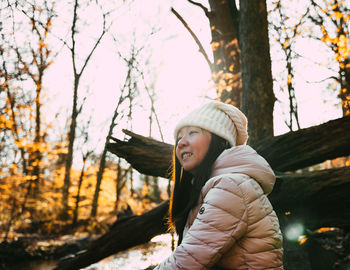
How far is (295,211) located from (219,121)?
2370 millimetres

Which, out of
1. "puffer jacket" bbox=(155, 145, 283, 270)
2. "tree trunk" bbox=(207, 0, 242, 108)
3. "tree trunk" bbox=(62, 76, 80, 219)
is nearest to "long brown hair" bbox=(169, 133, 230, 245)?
"puffer jacket" bbox=(155, 145, 283, 270)

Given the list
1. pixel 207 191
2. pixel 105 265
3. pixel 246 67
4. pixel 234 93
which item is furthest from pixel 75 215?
pixel 207 191

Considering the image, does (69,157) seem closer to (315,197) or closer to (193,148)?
Answer: (315,197)

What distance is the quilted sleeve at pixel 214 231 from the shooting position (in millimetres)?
1391

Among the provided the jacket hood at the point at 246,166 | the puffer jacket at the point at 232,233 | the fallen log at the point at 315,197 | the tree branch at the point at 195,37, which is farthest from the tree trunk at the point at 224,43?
the puffer jacket at the point at 232,233

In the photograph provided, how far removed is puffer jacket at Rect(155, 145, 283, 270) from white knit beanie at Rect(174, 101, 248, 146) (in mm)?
479

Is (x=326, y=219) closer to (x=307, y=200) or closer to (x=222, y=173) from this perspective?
(x=307, y=200)

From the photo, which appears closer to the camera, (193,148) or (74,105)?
(193,148)

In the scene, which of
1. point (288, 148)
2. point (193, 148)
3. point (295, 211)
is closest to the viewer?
point (193, 148)

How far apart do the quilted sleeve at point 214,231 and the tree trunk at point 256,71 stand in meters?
2.87

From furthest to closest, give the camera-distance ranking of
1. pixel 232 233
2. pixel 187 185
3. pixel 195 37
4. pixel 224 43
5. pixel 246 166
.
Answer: pixel 195 37
pixel 224 43
pixel 187 185
pixel 246 166
pixel 232 233

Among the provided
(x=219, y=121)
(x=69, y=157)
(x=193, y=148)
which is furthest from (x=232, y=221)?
(x=69, y=157)

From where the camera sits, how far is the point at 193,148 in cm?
194

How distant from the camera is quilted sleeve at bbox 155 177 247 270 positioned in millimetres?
1391
